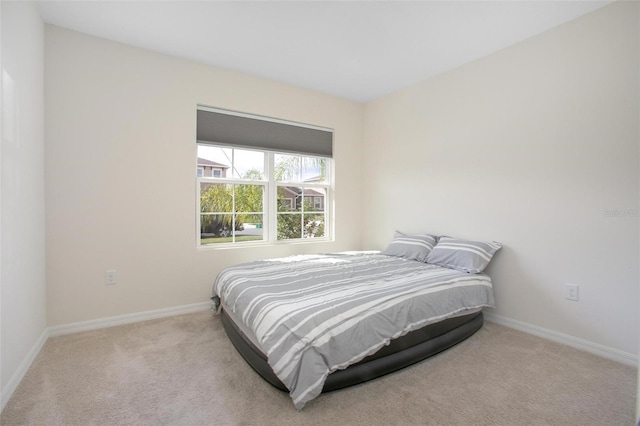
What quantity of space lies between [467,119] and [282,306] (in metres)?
2.70

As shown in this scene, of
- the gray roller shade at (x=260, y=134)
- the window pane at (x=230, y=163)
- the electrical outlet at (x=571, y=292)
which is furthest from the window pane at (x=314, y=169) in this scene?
the electrical outlet at (x=571, y=292)

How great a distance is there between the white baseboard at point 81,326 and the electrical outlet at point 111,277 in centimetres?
33

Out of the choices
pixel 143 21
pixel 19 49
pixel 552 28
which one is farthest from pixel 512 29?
pixel 19 49

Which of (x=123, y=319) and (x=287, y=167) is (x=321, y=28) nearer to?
(x=287, y=167)

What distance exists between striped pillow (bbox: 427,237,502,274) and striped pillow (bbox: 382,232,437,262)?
12 centimetres

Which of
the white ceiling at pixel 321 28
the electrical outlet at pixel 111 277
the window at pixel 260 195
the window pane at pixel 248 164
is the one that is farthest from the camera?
the window pane at pixel 248 164

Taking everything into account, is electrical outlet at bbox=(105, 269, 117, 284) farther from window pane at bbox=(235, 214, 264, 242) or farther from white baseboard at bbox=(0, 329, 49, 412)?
window pane at bbox=(235, 214, 264, 242)

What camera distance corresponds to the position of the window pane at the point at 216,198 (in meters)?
3.33

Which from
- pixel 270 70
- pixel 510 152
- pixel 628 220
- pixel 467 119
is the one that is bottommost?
pixel 628 220

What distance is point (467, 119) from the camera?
10.4 feet

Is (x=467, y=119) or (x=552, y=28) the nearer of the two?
(x=552, y=28)

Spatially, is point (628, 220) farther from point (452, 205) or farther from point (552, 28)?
point (552, 28)

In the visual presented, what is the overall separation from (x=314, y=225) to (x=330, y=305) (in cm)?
239

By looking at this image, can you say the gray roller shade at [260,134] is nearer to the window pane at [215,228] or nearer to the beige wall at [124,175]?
the beige wall at [124,175]
